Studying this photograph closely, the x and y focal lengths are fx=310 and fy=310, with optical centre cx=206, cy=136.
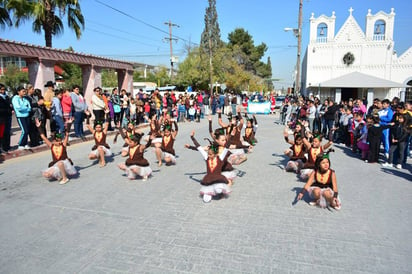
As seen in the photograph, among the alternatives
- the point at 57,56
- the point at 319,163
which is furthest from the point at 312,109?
the point at 57,56

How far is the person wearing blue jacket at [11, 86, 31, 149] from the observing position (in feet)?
29.6

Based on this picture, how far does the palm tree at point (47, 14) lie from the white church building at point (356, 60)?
20.2m

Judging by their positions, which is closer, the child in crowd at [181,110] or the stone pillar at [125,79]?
the stone pillar at [125,79]

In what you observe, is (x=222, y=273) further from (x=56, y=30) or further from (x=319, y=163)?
(x=56, y=30)

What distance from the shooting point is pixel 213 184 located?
18.4ft

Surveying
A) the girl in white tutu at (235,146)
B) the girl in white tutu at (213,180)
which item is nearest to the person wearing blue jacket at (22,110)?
the girl in white tutu at (235,146)

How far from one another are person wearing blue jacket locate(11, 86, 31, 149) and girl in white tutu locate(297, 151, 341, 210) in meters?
8.18

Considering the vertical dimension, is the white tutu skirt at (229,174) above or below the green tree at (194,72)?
below

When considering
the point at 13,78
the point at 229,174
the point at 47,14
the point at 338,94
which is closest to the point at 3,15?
the point at 47,14

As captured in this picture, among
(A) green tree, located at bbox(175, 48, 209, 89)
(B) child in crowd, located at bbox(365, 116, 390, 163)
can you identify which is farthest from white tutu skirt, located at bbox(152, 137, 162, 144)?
(A) green tree, located at bbox(175, 48, 209, 89)

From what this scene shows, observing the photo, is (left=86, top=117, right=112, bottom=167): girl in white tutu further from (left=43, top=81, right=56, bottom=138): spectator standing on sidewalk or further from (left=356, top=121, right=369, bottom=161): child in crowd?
(left=356, top=121, right=369, bottom=161): child in crowd

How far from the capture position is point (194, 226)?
15.0 feet

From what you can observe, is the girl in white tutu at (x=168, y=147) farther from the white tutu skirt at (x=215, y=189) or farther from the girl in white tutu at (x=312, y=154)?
the girl in white tutu at (x=312, y=154)

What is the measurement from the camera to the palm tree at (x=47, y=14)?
1477 cm
